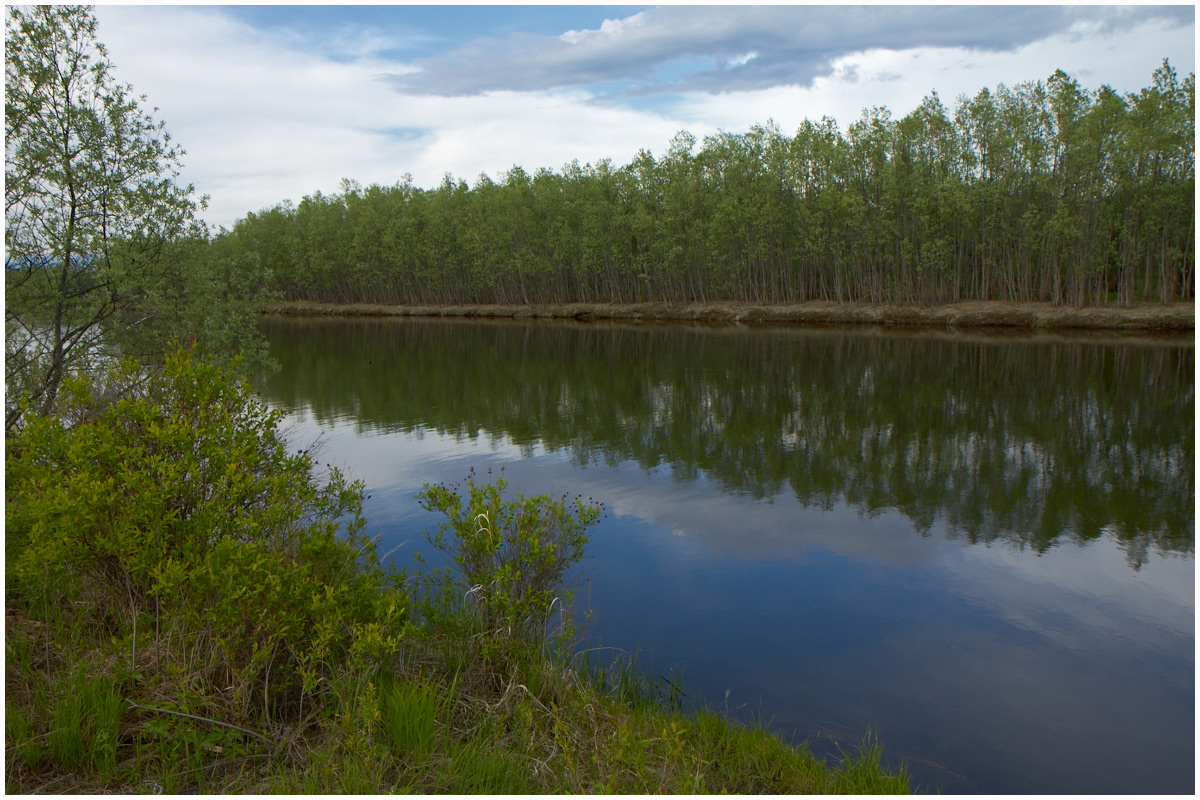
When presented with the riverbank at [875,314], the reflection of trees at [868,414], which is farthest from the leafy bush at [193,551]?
the riverbank at [875,314]

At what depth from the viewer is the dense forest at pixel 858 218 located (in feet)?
161

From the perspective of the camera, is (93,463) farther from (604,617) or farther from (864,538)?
(864,538)

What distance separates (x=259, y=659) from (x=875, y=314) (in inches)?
2297

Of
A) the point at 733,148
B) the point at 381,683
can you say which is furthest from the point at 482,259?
the point at 381,683

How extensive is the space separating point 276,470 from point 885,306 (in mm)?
60009

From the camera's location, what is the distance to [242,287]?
1571 centimetres

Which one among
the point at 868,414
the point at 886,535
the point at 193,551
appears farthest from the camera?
the point at 868,414

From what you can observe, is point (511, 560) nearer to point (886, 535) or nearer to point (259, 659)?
point (259, 659)

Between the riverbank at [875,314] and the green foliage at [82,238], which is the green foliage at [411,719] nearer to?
the green foliage at [82,238]

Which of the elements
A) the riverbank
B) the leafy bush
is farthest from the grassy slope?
the riverbank

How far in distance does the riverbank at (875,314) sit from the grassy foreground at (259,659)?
165 ft

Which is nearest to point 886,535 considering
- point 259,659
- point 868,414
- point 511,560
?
point 511,560

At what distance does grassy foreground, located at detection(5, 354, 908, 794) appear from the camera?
5266 mm

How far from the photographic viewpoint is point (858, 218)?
61.1m
